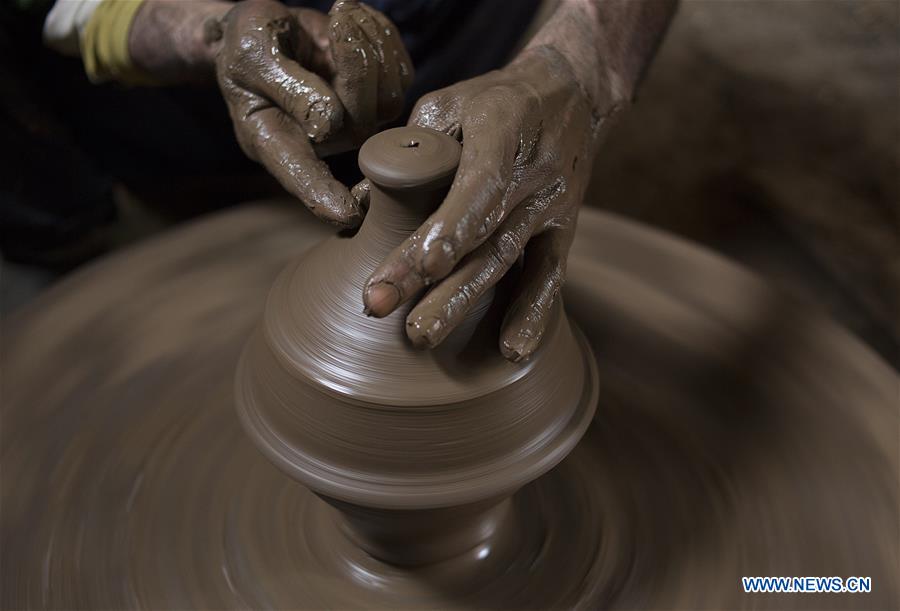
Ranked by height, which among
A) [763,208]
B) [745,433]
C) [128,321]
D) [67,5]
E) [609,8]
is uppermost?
[609,8]

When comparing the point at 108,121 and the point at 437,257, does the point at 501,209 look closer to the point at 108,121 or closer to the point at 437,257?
the point at 437,257

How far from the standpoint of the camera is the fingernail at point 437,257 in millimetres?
856

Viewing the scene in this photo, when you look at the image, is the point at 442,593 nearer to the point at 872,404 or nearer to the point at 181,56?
the point at 872,404

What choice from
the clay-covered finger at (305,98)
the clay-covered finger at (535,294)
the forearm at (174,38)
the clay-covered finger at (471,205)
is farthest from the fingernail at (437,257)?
the forearm at (174,38)

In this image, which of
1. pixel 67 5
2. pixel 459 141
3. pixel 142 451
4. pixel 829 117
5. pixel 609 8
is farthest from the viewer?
pixel 829 117

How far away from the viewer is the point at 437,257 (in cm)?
86

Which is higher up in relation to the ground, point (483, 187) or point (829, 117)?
point (483, 187)

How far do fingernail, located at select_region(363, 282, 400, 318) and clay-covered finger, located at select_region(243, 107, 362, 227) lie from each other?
0.21 m

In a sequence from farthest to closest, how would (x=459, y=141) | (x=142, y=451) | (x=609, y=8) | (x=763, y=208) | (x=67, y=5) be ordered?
1. (x=763, y=208)
2. (x=67, y=5)
3. (x=609, y=8)
4. (x=142, y=451)
5. (x=459, y=141)

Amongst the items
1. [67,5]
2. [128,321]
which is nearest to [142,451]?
[128,321]

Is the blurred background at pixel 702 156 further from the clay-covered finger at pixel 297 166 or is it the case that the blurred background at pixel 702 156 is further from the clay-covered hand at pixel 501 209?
the clay-covered hand at pixel 501 209

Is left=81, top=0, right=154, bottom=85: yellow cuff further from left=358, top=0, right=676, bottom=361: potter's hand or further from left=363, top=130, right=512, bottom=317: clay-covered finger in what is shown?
left=363, top=130, right=512, bottom=317: clay-covered finger

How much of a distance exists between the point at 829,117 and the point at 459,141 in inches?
72.1

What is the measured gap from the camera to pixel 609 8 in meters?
1.46
